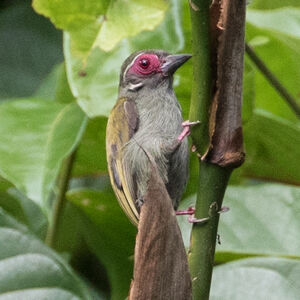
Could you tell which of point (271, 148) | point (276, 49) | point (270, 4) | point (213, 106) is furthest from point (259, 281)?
point (270, 4)

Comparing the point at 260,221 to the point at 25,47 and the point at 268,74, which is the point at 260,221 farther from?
the point at 25,47

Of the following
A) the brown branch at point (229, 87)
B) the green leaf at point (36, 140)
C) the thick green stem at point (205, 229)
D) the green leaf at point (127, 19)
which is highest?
the brown branch at point (229, 87)

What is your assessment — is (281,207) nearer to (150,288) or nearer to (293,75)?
(293,75)

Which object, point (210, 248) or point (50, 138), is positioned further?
point (50, 138)

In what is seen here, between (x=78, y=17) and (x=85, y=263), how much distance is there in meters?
0.53

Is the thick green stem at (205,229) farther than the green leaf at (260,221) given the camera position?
No

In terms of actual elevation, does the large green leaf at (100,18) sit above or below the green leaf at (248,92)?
above

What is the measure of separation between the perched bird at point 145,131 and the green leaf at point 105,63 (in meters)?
0.02

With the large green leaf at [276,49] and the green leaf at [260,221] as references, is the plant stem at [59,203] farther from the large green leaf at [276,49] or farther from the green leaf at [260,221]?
the large green leaf at [276,49]

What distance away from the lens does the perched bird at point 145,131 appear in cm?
123

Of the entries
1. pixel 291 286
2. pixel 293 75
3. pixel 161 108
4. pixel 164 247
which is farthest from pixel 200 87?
pixel 293 75

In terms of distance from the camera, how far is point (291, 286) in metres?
1.14

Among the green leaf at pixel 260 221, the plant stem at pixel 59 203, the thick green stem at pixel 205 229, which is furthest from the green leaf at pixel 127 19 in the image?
the thick green stem at pixel 205 229

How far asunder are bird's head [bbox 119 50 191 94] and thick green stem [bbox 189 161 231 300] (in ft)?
2.06
